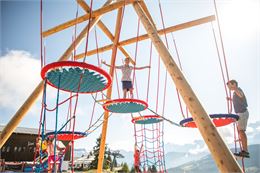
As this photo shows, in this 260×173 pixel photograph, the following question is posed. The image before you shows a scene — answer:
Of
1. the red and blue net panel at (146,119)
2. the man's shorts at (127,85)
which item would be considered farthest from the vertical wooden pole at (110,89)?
the red and blue net panel at (146,119)

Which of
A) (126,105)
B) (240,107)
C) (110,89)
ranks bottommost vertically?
(240,107)

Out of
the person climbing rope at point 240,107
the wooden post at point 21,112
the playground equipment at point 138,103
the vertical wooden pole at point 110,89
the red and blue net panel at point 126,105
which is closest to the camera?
the playground equipment at point 138,103

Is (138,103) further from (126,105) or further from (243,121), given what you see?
(243,121)

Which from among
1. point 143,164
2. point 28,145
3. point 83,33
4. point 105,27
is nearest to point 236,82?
point 83,33

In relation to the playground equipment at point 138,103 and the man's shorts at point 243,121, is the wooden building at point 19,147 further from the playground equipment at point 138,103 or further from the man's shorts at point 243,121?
the man's shorts at point 243,121

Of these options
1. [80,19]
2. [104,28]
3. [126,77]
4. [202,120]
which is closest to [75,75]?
[202,120]

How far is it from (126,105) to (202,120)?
109 inches

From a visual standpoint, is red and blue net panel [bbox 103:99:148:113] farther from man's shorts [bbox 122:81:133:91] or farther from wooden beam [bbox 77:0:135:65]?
wooden beam [bbox 77:0:135:65]

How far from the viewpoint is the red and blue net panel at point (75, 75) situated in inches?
127

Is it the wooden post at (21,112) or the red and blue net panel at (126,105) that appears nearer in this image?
the wooden post at (21,112)

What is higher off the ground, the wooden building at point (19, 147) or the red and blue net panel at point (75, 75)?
the red and blue net panel at point (75, 75)

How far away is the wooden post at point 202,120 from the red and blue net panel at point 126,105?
5.47 feet

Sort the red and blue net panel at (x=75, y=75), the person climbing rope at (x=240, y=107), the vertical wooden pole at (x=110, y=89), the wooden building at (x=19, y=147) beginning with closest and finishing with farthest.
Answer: the red and blue net panel at (x=75, y=75)
the person climbing rope at (x=240, y=107)
the vertical wooden pole at (x=110, y=89)
the wooden building at (x=19, y=147)

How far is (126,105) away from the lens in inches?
200
